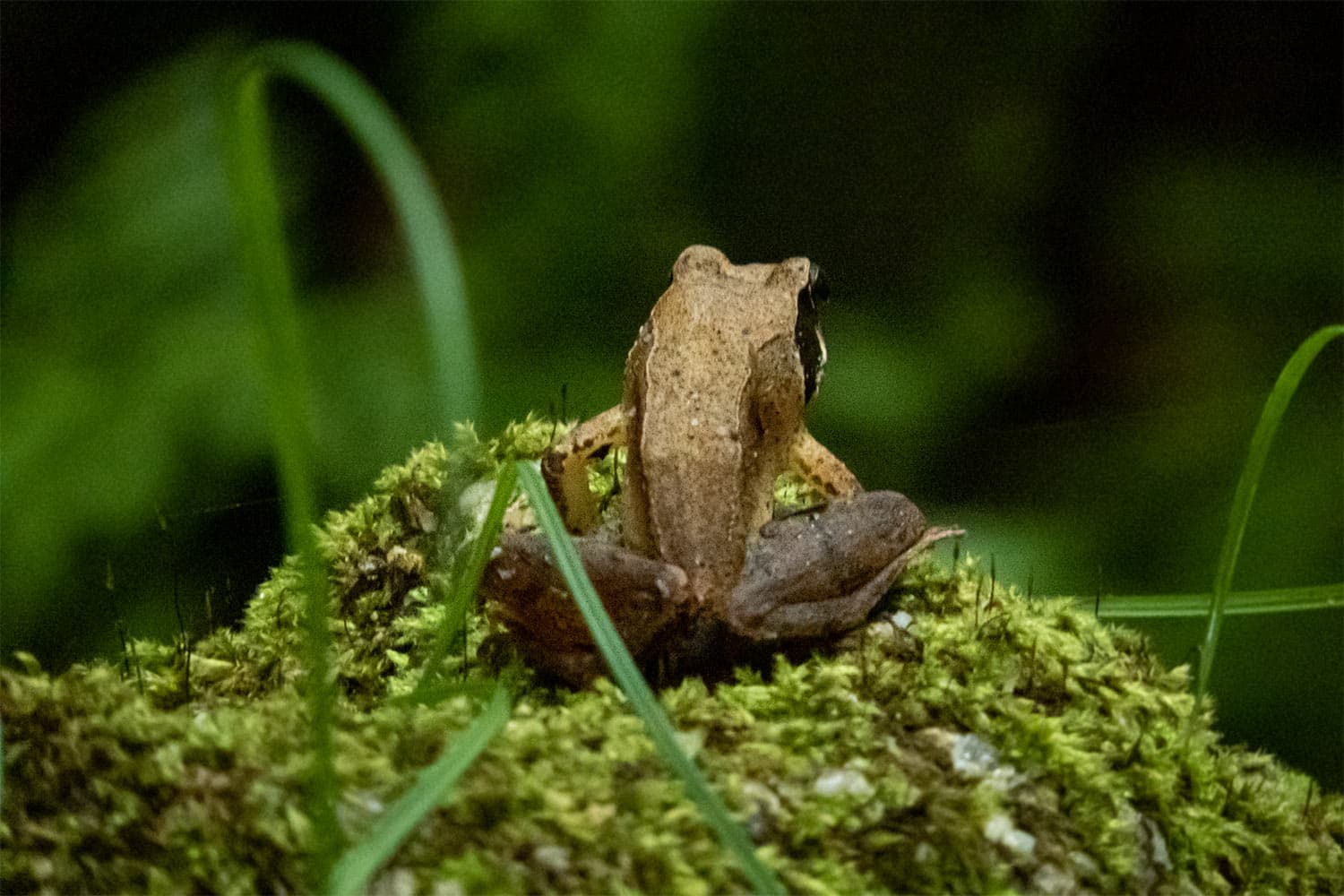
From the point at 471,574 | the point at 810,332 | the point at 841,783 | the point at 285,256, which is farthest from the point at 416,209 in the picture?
the point at 810,332

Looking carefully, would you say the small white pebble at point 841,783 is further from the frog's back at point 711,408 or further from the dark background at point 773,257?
the dark background at point 773,257

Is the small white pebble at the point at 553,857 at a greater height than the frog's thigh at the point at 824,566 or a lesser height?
lesser

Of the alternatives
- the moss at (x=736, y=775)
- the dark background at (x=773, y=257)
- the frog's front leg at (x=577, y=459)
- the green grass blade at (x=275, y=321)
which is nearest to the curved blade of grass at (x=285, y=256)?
the green grass blade at (x=275, y=321)

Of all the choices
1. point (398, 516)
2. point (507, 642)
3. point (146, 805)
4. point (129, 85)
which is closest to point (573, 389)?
point (398, 516)

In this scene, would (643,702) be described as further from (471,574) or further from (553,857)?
(471,574)

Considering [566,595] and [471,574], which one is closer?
[471,574]
